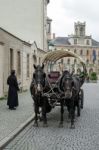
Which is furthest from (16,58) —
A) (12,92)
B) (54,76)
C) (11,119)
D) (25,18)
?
(11,119)

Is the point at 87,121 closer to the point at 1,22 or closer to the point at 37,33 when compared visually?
the point at 1,22

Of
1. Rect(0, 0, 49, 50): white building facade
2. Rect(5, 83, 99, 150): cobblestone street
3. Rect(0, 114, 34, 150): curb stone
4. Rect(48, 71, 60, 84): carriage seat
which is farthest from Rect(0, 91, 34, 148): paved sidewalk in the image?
Rect(0, 0, 49, 50): white building facade

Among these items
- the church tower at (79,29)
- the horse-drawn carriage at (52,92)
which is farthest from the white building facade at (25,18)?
the church tower at (79,29)

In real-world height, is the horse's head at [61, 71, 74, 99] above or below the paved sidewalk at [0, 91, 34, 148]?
above

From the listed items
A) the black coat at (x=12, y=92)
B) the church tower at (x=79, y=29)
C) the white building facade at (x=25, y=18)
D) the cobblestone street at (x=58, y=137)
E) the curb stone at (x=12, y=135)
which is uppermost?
the church tower at (x=79, y=29)

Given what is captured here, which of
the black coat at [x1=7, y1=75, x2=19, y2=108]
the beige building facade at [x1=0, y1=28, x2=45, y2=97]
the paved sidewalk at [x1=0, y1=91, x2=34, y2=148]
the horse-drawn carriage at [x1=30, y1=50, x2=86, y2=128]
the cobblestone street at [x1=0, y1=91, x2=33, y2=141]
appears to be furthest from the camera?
the beige building facade at [x1=0, y1=28, x2=45, y2=97]

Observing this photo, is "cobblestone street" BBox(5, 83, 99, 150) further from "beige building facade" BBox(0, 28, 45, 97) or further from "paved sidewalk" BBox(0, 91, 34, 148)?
"beige building facade" BBox(0, 28, 45, 97)

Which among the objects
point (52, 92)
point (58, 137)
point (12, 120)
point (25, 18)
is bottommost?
point (58, 137)

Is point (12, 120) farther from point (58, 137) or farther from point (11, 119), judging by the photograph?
point (58, 137)

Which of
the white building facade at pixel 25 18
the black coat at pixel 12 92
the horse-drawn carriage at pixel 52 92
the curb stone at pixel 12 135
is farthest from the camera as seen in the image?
the white building facade at pixel 25 18

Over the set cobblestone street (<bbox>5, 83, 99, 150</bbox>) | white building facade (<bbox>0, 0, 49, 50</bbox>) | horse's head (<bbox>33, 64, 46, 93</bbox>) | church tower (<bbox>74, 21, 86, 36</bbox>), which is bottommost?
cobblestone street (<bbox>5, 83, 99, 150</bbox>)

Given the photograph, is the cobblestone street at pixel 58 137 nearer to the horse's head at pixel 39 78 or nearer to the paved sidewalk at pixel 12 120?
the paved sidewalk at pixel 12 120

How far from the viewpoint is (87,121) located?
16953mm

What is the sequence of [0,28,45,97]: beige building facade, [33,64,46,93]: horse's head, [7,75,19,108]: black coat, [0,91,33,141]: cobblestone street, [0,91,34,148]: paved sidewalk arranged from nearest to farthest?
1. [0,91,34,148]: paved sidewalk
2. [0,91,33,141]: cobblestone street
3. [33,64,46,93]: horse's head
4. [7,75,19,108]: black coat
5. [0,28,45,97]: beige building facade
